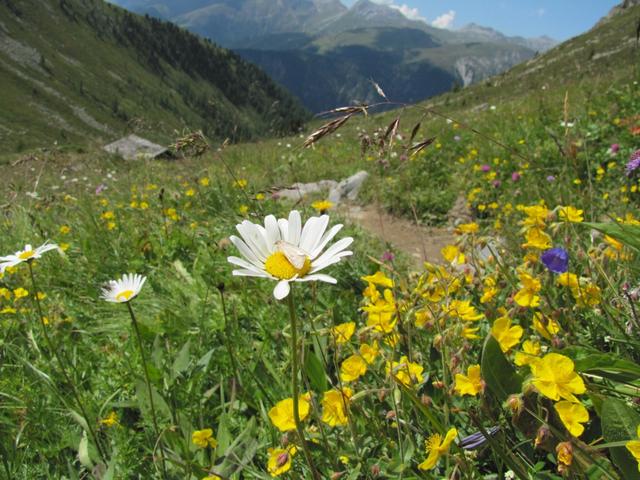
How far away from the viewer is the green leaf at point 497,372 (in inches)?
46.3

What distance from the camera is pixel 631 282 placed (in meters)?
1.75

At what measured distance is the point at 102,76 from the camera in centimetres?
11581

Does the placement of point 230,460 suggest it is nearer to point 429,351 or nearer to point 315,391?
point 315,391

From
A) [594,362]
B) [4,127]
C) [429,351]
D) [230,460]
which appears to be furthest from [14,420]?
[4,127]

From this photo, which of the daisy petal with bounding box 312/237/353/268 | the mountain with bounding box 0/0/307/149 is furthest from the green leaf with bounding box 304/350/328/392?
the mountain with bounding box 0/0/307/149

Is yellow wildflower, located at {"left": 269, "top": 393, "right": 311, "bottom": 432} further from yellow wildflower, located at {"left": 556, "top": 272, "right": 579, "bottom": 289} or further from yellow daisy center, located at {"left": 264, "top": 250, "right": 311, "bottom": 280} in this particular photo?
yellow wildflower, located at {"left": 556, "top": 272, "right": 579, "bottom": 289}

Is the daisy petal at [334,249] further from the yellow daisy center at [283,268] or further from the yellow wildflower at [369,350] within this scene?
the yellow wildflower at [369,350]

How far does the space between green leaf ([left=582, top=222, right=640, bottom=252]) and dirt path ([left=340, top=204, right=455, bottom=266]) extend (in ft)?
11.5

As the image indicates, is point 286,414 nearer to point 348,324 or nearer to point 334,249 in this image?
point 348,324

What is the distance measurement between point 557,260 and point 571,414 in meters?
0.67

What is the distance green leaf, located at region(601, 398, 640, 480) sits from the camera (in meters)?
1.07

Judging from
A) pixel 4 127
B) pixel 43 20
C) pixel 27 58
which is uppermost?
pixel 43 20

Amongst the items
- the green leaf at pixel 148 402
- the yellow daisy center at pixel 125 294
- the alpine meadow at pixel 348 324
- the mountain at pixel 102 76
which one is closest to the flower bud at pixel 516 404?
the alpine meadow at pixel 348 324

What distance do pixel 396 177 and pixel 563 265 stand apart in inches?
223
